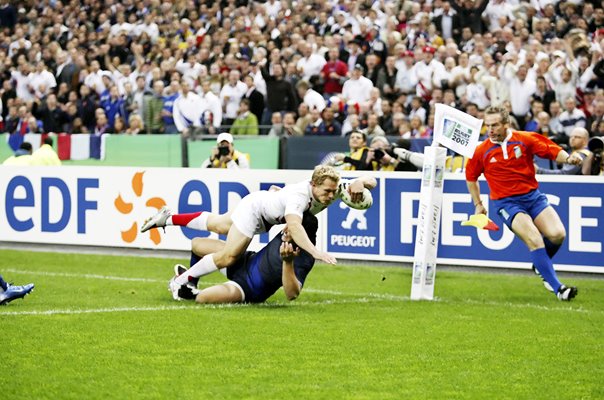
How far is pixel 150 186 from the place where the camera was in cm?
1773

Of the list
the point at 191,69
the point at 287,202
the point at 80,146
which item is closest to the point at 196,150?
the point at 80,146

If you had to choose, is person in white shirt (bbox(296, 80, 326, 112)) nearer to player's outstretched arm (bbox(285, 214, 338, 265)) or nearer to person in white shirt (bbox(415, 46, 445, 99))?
person in white shirt (bbox(415, 46, 445, 99))

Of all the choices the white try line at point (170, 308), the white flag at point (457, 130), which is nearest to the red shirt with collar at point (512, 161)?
the white flag at point (457, 130)

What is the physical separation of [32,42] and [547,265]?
74.5 feet

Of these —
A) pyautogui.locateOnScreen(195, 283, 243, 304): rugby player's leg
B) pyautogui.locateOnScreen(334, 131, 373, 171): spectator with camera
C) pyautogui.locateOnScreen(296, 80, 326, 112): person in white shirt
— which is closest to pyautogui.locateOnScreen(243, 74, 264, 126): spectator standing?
pyautogui.locateOnScreen(296, 80, 326, 112): person in white shirt

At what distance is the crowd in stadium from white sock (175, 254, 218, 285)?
8.87m

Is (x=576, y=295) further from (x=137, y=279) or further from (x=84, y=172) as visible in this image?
(x=84, y=172)

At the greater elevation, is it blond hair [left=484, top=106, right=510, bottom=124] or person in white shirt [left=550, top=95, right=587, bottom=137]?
blond hair [left=484, top=106, right=510, bottom=124]

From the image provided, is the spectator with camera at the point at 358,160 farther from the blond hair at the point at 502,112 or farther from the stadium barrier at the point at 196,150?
the blond hair at the point at 502,112

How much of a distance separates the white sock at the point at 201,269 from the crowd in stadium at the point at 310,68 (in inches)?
349

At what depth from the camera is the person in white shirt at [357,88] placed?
77.2 feet

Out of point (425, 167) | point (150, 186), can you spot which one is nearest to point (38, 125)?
point (150, 186)

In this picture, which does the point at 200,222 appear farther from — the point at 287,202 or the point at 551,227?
the point at 551,227

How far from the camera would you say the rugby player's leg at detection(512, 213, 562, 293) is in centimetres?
1269
